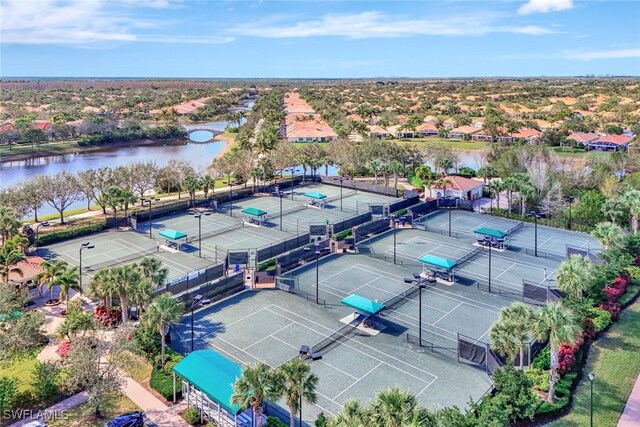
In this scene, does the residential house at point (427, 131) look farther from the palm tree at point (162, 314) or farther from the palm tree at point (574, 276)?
the palm tree at point (162, 314)

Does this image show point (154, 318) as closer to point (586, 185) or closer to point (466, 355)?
point (466, 355)

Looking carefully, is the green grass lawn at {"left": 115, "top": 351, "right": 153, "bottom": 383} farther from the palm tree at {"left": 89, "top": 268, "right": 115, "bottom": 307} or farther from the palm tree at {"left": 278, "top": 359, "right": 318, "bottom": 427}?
the palm tree at {"left": 278, "top": 359, "right": 318, "bottom": 427}

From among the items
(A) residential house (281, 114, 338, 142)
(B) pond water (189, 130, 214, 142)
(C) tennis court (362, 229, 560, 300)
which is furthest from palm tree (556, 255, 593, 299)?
(B) pond water (189, 130, 214, 142)

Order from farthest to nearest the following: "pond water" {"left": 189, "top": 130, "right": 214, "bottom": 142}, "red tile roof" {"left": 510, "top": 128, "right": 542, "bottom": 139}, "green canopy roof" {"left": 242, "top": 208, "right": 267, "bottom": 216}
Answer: "pond water" {"left": 189, "top": 130, "right": 214, "bottom": 142} → "red tile roof" {"left": 510, "top": 128, "right": 542, "bottom": 139} → "green canopy roof" {"left": 242, "top": 208, "right": 267, "bottom": 216}

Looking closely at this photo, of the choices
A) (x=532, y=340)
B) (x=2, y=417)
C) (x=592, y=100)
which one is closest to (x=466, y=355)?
(x=532, y=340)

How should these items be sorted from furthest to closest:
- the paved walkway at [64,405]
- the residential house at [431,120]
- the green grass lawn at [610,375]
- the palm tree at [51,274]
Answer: the residential house at [431,120] < the palm tree at [51,274] < the green grass lawn at [610,375] < the paved walkway at [64,405]

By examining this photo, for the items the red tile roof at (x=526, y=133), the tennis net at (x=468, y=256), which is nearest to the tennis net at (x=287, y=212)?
the tennis net at (x=468, y=256)
